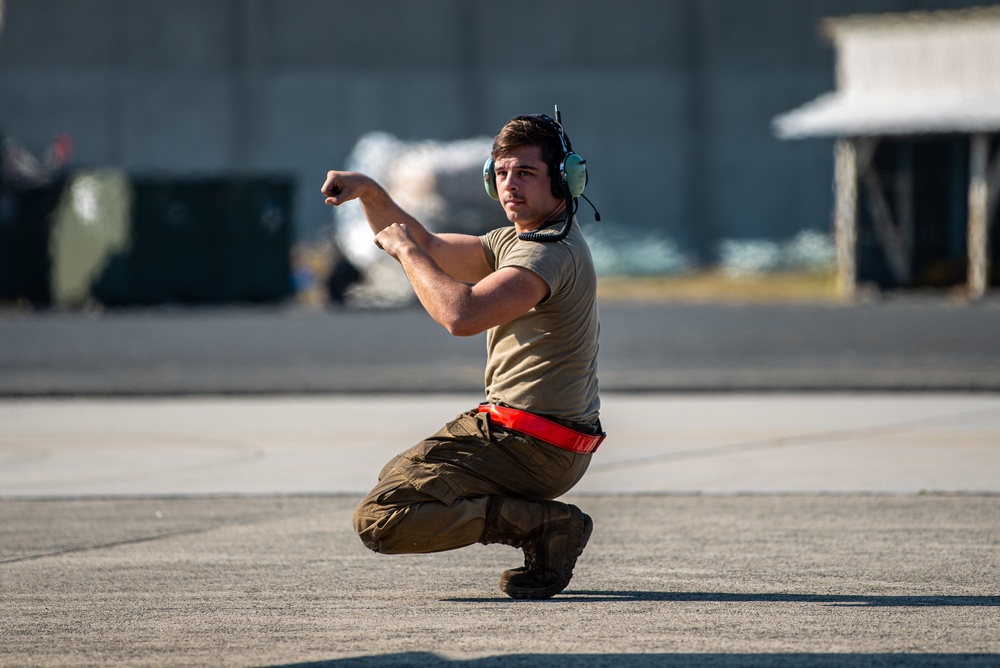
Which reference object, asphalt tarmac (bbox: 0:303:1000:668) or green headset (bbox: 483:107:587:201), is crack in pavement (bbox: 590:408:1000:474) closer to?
asphalt tarmac (bbox: 0:303:1000:668)

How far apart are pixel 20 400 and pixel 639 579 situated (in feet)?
26.5

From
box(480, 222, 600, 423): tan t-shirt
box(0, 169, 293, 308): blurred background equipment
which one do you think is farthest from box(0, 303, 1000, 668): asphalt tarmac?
box(0, 169, 293, 308): blurred background equipment

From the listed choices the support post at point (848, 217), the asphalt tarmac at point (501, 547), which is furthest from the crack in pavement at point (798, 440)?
the support post at point (848, 217)

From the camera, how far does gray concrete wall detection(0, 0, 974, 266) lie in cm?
3747

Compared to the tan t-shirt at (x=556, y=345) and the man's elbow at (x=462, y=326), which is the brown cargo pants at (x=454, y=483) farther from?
the man's elbow at (x=462, y=326)

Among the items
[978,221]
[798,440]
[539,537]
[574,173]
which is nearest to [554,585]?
[539,537]

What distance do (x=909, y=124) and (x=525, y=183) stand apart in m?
24.9

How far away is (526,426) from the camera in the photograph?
5188mm

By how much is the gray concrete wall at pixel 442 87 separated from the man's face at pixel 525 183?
32.5m

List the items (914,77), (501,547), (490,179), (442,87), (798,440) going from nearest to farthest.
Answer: (490,179) < (501,547) < (798,440) < (914,77) < (442,87)

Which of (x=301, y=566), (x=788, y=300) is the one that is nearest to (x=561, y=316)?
(x=301, y=566)

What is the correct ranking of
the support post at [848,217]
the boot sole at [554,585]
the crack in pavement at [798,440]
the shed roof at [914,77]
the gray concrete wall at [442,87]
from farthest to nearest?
the gray concrete wall at [442,87], the support post at [848,217], the shed roof at [914,77], the crack in pavement at [798,440], the boot sole at [554,585]

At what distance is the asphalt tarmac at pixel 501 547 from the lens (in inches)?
183

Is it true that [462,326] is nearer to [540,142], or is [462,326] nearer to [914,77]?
[540,142]
